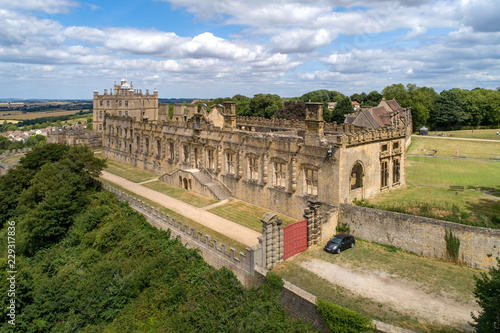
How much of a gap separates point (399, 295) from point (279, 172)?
57.0ft

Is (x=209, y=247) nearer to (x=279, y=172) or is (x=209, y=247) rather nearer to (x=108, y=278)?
(x=108, y=278)

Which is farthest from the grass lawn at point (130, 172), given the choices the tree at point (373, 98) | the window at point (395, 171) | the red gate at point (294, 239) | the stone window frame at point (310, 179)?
the tree at point (373, 98)

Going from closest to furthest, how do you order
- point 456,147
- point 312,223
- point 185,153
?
1. point 312,223
2. point 185,153
3. point 456,147

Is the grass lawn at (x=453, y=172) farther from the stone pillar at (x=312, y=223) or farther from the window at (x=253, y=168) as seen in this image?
the stone pillar at (x=312, y=223)

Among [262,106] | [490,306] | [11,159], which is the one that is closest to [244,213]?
[490,306]

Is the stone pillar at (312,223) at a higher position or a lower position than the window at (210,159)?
lower

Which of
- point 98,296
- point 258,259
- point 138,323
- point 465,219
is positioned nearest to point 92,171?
point 98,296

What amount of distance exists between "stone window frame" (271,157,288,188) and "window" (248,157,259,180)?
2668mm

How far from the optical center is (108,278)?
2986 cm

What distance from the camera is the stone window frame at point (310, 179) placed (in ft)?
105

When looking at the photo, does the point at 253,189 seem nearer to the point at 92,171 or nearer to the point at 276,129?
the point at 276,129

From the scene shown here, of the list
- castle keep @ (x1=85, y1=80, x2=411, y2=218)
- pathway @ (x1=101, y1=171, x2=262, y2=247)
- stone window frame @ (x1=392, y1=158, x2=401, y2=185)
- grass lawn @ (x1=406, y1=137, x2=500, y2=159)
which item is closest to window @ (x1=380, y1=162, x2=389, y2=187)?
castle keep @ (x1=85, y1=80, x2=411, y2=218)

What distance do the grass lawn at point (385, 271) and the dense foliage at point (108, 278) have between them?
2366mm

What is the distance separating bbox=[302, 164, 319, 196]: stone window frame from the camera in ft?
105
